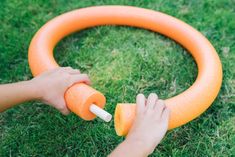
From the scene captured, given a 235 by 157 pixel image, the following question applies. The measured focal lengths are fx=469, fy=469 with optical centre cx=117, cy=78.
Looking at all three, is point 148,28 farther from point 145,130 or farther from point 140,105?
point 145,130

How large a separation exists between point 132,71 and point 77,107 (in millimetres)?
889

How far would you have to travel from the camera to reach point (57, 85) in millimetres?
2543

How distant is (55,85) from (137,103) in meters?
0.47

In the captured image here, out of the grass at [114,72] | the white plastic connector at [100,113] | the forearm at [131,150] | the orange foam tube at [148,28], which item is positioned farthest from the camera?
the grass at [114,72]

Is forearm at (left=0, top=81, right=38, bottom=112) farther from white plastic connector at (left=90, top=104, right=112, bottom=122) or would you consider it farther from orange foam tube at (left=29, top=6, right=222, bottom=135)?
white plastic connector at (left=90, top=104, right=112, bottom=122)

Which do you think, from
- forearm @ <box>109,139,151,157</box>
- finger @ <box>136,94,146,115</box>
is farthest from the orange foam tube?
forearm @ <box>109,139,151,157</box>

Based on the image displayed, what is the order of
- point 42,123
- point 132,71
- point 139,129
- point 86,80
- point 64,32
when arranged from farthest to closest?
point 64,32 → point 132,71 → point 42,123 → point 86,80 → point 139,129

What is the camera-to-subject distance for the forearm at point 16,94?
2.53 metres

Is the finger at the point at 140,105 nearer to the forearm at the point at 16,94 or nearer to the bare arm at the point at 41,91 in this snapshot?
the bare arm at the point at 41,91

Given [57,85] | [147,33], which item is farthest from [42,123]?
[147,33]

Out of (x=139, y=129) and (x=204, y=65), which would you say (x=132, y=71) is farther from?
(x=139, y=129)

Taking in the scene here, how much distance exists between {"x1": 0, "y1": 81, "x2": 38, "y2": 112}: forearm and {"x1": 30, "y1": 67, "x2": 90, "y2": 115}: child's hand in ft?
0.09

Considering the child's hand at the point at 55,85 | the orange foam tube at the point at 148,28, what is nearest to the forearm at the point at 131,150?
the orange foam tube at the point at 148,28

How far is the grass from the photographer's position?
2783mm
